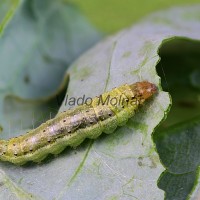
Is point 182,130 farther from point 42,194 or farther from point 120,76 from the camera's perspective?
point 42,194

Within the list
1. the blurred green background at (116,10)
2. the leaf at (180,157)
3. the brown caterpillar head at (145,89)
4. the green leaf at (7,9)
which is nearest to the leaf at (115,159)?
the brown caterpillar head at (145,89)

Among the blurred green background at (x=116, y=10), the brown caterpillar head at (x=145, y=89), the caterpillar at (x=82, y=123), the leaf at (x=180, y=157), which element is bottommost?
the leaf at (x=180, y=157)

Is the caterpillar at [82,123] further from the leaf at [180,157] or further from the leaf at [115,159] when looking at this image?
the leaf at [180,157]

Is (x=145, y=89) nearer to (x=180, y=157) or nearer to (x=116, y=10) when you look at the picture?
(x=180, y=157)

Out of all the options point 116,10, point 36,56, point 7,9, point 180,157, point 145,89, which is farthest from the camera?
point 116,10

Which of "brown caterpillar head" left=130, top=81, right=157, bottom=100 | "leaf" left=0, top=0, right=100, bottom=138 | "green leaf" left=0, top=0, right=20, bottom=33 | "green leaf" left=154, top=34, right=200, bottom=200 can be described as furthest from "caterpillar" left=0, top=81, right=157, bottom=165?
"green leaf" left=0, top=0, right=20, bottom=33

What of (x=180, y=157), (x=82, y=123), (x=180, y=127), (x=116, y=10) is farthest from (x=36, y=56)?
(x=180, y=157)
